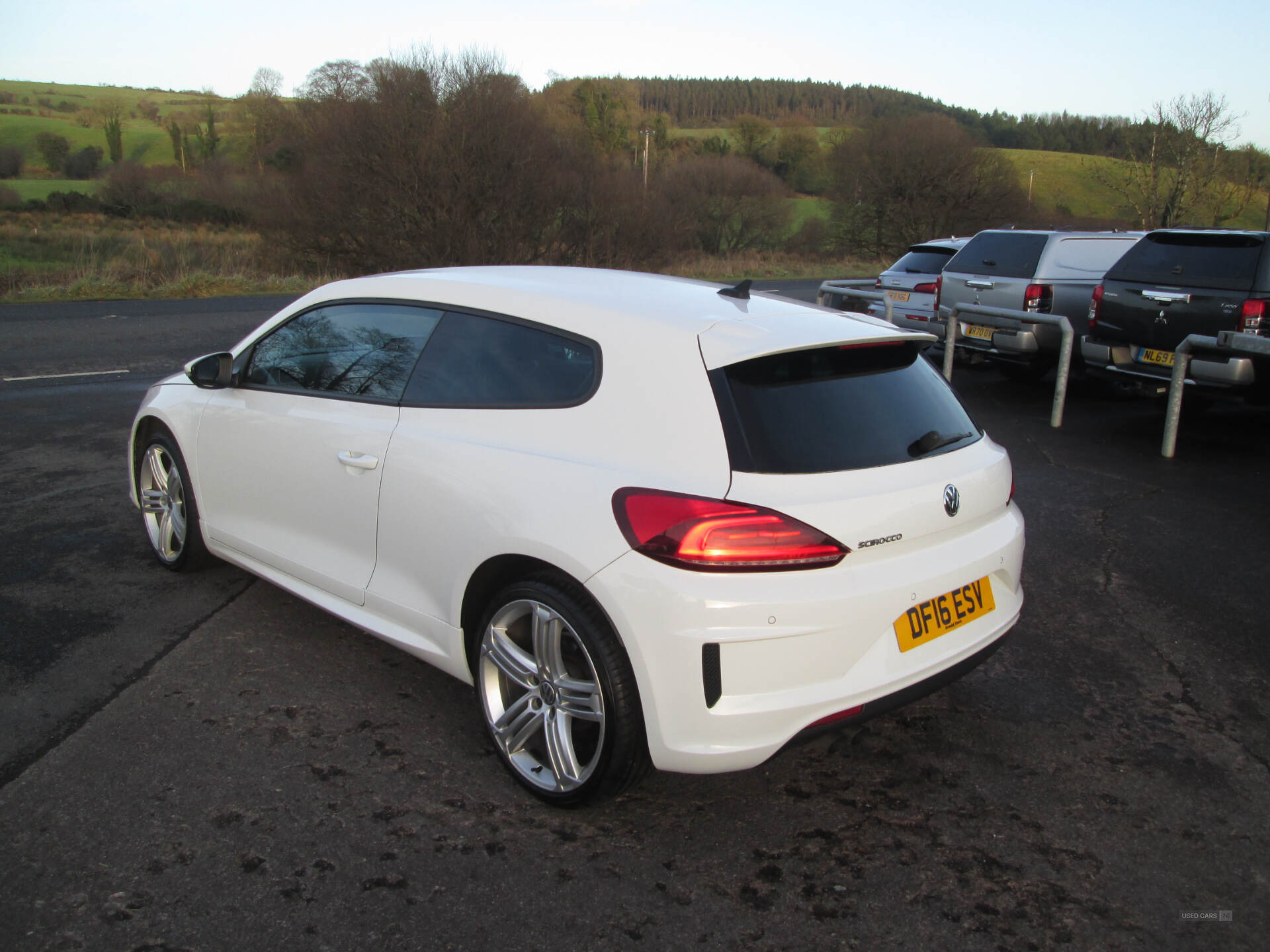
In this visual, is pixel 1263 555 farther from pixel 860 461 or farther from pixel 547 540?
pixel 547 540

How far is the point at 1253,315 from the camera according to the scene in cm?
817

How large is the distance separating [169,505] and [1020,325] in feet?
29.8

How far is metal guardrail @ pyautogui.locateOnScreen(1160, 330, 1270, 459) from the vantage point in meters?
7.46

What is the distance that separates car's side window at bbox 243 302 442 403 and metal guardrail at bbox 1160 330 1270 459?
655 centimetres

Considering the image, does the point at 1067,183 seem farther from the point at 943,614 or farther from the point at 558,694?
the point at 558,694

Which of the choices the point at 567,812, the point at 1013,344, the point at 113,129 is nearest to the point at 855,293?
the point at 1013,344

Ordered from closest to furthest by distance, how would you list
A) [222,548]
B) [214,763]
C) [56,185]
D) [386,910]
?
[386,910] < [214,763] < [222,548] < [56,185]

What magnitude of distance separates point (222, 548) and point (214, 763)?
156cm

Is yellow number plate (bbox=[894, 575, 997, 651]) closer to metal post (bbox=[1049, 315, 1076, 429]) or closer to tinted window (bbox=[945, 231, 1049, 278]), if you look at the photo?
metal post (bbox=[1049, 315, 1076, 429])

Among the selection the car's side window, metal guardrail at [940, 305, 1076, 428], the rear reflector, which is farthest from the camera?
metal guardrail at [940, 305, 1076, 428]

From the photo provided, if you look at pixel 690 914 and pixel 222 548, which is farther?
pixel 222 548

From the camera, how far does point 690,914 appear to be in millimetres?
2537

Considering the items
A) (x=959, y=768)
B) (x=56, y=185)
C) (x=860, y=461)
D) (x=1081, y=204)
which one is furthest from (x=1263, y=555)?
(x=1081, y=204)

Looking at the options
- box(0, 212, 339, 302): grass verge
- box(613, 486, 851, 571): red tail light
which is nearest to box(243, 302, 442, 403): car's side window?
box(613, 486, 851, 571): red tail light
